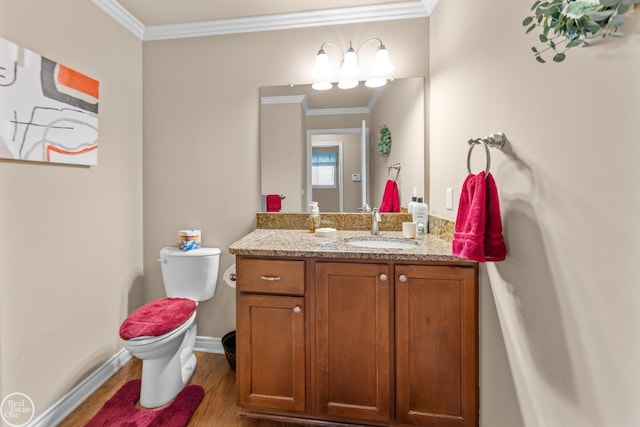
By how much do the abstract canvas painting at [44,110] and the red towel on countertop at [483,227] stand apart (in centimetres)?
196

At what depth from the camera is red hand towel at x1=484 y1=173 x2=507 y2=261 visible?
108 cm

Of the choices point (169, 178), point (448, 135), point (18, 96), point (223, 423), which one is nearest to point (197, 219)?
point (169, 178)

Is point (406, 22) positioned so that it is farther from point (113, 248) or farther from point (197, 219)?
point (113, 248)

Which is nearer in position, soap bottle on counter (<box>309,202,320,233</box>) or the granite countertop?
the granite countertop

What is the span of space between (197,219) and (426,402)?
1.83 metres

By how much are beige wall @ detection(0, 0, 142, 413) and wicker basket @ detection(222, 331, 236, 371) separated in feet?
2.34

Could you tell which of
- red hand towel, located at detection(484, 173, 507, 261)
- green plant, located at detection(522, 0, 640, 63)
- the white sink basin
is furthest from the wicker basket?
green plant, located at detection(522, 0, 640, 63)

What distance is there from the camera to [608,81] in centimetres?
70

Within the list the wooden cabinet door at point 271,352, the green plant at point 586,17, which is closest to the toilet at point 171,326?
the wooden cabinet door at point 271,352

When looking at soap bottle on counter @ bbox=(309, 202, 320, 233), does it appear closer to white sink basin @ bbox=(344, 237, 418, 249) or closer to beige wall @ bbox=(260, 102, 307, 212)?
beige wall @ bbox=(260, 102, 307, 212)

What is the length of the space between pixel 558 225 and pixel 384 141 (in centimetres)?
132

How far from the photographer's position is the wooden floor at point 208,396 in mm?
1555

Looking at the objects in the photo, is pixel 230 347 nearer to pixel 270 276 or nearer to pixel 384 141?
pixel 270 276

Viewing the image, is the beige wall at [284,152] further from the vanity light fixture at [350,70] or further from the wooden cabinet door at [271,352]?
the wooden cabinet door at [271,352]
